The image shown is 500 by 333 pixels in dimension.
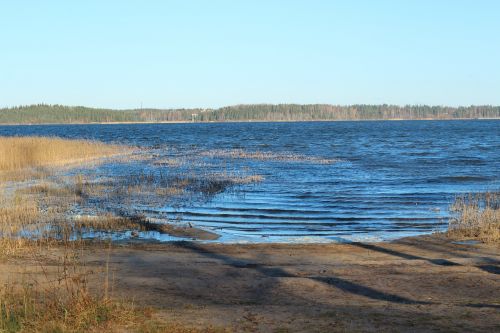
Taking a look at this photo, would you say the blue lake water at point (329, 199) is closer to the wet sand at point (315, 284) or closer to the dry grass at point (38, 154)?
the wet sand at point (315, 284)

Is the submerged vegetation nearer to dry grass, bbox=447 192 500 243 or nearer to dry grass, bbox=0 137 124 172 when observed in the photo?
dry grass, bbox=0 137 124 172

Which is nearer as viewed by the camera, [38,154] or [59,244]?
[59,244]

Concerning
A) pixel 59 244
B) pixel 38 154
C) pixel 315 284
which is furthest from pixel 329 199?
pixel 38 154

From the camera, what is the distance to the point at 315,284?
11.8 metres

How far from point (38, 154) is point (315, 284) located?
3423 centimetres

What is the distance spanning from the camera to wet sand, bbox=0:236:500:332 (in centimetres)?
927

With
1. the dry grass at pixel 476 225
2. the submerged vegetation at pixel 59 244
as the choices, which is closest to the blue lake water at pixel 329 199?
the dry grass at pixel 476 225

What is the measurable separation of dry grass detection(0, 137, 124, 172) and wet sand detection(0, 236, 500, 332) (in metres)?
23.4

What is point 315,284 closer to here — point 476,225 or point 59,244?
point 59,244

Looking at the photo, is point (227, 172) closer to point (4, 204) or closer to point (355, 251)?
point (4, 204)

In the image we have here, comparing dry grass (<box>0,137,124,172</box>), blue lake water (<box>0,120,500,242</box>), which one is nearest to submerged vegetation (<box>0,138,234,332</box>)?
dry grass (<box>0,137,124,172</box>)

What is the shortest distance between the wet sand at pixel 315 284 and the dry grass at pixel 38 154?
23.4m

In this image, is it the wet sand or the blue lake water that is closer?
the wet sand

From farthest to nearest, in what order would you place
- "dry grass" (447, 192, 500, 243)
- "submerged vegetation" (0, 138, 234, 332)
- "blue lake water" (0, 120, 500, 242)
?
"blue lake water" (0, 120, 500, 242)
"dry grass" (447, 192, 500, 243)
"submerged vegetation" (0, 138, 234, 332)
